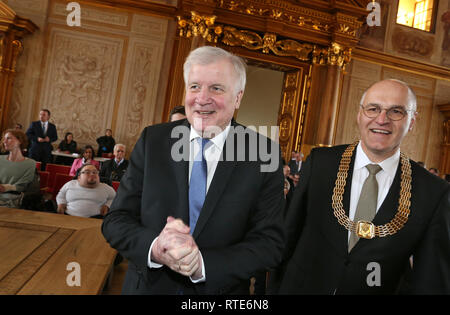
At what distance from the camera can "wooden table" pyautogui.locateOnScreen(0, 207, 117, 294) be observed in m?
1.61

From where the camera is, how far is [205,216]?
128 cm

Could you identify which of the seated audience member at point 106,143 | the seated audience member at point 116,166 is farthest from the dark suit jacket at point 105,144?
the seated audience member at point 116,166

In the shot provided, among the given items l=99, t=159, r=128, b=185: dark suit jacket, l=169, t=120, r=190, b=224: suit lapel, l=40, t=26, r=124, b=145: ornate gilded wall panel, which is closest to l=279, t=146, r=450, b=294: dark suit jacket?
l=169, t=120, r=190, b=224: suit lapel

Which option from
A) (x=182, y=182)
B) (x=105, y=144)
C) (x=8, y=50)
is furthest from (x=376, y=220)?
(x=8, y=50)

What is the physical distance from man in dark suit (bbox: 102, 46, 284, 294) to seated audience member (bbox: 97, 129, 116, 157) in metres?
8.14

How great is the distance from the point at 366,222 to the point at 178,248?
2.54ft

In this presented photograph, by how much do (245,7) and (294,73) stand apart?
2334mm

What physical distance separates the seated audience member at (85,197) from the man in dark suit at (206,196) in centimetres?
303

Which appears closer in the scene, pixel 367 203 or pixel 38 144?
pixel 367 203

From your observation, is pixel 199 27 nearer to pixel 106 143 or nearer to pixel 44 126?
pixel 106 143

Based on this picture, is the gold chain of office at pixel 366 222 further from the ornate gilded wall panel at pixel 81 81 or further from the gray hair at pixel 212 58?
the ornate gilded wall panel at pixel 81 81

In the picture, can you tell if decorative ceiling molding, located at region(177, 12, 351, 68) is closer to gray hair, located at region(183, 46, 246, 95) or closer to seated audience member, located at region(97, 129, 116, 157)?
seated audience member, located at region(97, 129, 116, 157)

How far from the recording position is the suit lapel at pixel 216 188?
4.19ft

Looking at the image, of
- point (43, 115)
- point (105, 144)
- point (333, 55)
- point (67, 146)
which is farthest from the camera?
point (333, 55)
